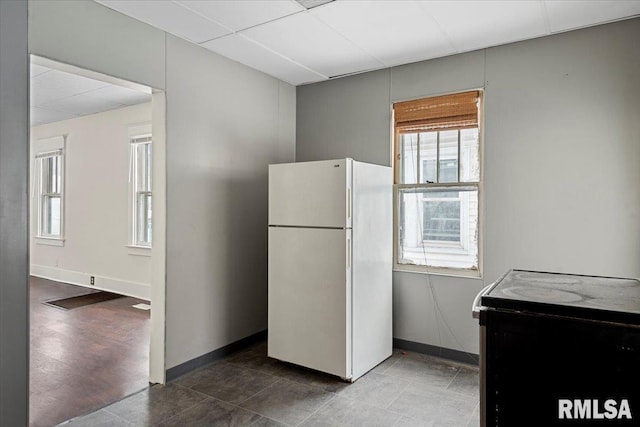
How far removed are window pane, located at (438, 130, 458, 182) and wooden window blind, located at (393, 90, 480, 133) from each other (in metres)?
0.08

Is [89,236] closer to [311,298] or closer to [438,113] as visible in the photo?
[311,298]

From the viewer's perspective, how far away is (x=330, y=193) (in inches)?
124

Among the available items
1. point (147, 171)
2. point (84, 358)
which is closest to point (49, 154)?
point (147, 171)

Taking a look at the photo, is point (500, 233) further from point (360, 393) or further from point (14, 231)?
point (14, 231)

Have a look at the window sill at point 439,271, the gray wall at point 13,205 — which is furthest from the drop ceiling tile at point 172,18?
the window sill at point 439,271

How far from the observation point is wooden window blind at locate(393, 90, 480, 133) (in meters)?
3.49

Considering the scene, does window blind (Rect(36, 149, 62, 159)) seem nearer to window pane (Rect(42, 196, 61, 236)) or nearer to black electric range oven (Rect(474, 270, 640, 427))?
window pane (Rect(42, 196, 61, 236))

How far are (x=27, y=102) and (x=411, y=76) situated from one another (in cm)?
297

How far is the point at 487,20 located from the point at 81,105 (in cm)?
517

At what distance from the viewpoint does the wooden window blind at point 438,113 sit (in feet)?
11.5

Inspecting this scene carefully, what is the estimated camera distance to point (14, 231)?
198 centimetres

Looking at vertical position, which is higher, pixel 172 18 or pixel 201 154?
pixel 172 18

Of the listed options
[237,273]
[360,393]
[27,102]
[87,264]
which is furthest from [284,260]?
[87,264]

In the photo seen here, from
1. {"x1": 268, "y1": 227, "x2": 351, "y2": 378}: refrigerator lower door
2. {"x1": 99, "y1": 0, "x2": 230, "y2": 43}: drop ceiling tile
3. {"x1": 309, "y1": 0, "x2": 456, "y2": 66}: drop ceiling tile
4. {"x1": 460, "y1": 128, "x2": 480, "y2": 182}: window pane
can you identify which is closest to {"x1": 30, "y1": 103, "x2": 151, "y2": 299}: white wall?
{"x1": 99, "y1": 0, "x2": 230, "y2": 43}: drop ceiling tile
